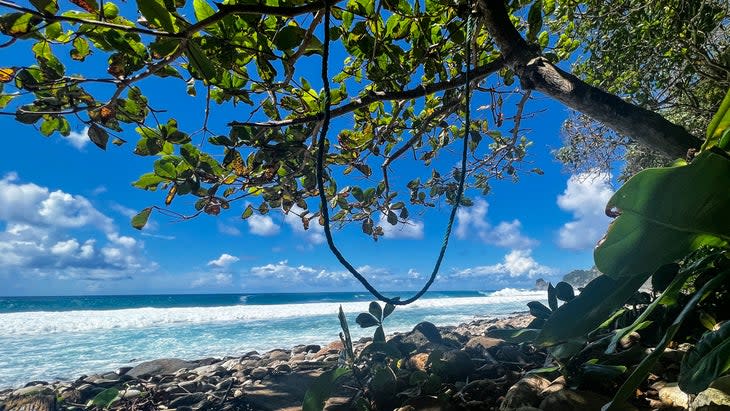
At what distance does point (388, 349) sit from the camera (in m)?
1.55

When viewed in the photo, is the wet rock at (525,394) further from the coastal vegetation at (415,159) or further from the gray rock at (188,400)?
the gray rock at (188,400)

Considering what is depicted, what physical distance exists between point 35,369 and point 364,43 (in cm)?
571

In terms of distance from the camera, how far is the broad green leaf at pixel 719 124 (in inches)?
25.4

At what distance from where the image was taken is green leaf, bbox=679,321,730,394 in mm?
629

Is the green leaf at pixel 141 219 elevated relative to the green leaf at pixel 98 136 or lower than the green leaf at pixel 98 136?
lower

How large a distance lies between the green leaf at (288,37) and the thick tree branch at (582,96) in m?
0.71

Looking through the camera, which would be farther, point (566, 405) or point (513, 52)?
point (513, 52)

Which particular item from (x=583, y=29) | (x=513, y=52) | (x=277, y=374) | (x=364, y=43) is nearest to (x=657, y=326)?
(x=513, y=52)

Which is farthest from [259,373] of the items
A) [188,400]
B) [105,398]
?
[105,398]

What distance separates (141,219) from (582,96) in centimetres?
175

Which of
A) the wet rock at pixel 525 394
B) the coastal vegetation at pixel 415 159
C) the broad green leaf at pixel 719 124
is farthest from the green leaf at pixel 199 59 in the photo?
the wet rock at pixel 525 394

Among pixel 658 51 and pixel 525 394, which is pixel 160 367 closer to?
pixel 525 394

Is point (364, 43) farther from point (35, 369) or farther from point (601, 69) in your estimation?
point (35, 369)

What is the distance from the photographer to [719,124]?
2.17ft
